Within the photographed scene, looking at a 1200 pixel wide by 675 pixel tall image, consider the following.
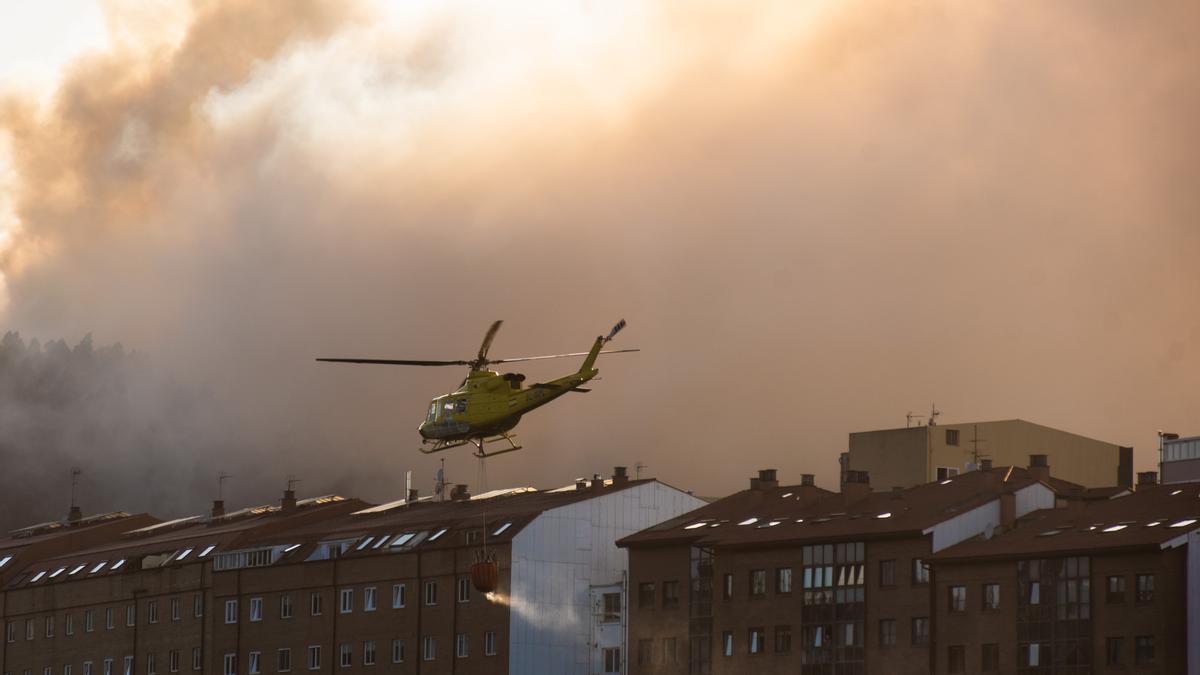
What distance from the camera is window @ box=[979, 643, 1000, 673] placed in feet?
368

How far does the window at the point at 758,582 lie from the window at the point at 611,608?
38.0 feet

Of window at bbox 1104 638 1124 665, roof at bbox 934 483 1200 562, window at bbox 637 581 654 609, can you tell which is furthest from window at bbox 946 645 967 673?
window at bbox 637 581 654 609

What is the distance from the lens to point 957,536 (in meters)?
118

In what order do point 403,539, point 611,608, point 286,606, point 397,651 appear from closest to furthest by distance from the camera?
point 611,608
point 397,651
point 403,539
point 286,606

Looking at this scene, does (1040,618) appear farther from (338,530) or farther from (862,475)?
(338,530)

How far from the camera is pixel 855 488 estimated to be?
129 metres

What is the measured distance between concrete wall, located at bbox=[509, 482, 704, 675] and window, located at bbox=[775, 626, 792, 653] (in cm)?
1143

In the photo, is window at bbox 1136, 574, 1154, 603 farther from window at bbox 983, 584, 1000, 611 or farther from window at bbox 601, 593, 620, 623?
window at bbox 601, 593, 620, 623

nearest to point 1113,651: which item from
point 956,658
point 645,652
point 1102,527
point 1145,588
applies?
point 1145,588

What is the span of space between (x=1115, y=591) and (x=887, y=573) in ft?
45.2

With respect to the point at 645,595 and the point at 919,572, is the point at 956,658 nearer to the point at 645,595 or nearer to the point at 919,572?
the point at 919,572

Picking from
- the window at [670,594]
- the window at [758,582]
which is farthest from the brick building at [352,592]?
the window at [758,582]

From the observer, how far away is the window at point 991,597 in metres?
113

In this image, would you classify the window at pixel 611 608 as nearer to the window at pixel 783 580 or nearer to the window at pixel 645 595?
the window at pixel 645 595
